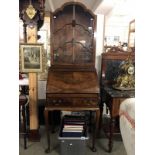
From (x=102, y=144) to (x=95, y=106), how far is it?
24.6 inches

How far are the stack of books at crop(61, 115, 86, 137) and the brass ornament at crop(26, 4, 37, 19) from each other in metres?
1.31

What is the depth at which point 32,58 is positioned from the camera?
2.54m

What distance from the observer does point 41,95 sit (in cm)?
315

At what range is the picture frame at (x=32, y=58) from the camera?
2.47 meters

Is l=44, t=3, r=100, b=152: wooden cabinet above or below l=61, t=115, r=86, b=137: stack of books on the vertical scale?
above

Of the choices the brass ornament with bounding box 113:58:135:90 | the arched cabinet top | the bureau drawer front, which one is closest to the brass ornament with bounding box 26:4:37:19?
the arched cabinet top

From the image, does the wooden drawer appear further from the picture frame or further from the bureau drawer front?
the picture frame

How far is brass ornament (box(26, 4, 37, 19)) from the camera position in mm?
2410

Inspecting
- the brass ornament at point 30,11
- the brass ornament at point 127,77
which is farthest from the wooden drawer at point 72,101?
the brass ornament at point 30,11

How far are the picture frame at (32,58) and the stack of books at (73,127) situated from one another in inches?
28.1

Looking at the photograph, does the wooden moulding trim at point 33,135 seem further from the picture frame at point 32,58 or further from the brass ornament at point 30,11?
the brass ornament at point 30,11
